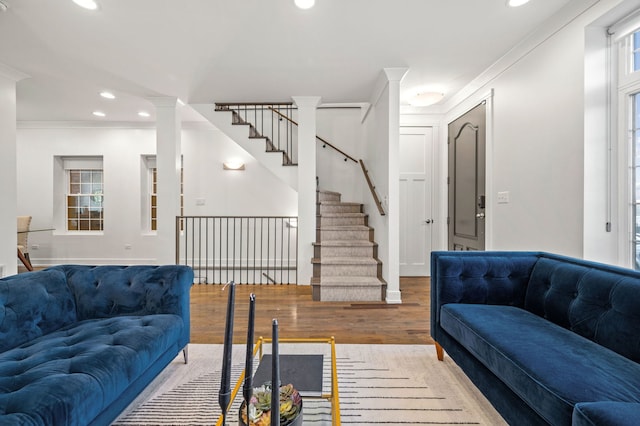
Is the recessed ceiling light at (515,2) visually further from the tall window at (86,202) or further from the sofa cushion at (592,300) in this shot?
the tall window at (86,202)

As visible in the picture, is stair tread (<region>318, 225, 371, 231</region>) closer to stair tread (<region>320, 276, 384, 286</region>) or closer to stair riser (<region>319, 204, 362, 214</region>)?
stair riser (<region>319, 204, 362, 214</region>)

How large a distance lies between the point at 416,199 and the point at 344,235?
145cm

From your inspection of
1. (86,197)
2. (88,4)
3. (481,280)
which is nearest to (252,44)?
(88,4)

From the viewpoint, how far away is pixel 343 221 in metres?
5.04

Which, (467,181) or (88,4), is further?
(467,181)

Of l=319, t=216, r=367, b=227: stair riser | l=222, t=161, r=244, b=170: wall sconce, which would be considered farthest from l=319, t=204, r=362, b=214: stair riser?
l=222, t=161, r=244, b=170: wall sconce

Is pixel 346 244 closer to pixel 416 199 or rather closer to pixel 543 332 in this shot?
pixel 416 199

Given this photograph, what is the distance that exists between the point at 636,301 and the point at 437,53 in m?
2.90

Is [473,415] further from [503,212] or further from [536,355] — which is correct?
[503,212]

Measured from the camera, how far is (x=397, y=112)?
3682mm

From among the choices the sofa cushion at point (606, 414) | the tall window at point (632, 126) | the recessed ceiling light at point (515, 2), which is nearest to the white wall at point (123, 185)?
the recessed ceiling light at point (515, 2)

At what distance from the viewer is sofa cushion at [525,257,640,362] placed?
142 centimetres

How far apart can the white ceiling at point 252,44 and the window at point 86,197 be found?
200 cm

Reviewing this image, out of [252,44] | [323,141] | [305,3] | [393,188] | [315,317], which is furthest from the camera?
[323,141]
